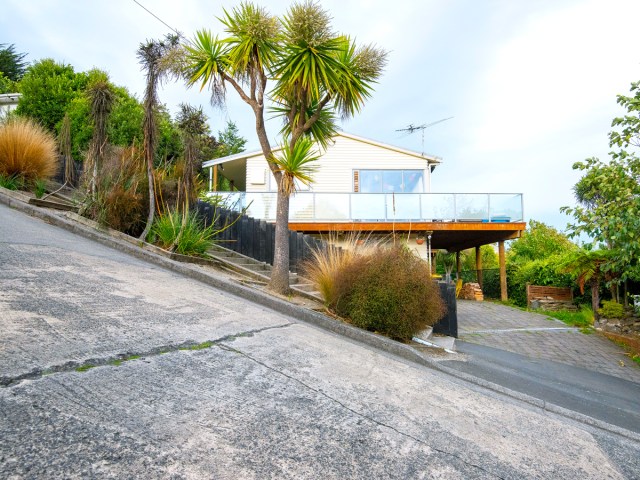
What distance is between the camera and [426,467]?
2262 mm

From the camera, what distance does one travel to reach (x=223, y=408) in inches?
96.1

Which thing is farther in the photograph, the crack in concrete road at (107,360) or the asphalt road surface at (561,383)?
the asphalt road surface at (561,383)

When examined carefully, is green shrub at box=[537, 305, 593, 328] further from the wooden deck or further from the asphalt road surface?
the asphalt road surface

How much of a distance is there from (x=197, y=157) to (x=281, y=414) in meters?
7.67

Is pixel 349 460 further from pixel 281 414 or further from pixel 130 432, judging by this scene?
pixel 130 432

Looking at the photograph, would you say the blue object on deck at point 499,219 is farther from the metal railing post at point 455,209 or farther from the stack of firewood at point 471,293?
the stack of firewood at point 471,293

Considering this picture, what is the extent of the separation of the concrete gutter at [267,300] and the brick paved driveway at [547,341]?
3297 millimetres

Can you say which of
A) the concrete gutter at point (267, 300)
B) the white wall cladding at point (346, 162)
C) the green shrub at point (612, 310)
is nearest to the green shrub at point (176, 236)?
the concrete gutter at point (267, 300)

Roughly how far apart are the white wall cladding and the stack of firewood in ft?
19.4

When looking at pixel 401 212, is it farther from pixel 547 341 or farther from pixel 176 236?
pixel 176 236

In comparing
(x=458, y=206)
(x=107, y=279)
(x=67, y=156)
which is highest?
(x=67, y=156)

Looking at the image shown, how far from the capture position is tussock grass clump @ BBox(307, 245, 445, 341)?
19.3 feet

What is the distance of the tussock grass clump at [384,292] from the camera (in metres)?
5.88

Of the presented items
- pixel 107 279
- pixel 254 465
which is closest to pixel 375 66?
pixel 107 279
